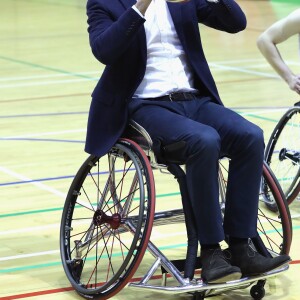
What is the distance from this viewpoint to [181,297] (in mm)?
3572

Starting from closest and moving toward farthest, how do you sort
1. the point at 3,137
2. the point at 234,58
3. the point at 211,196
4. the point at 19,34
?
the point at 211,196, the point at 3,137, the point at 234,58, the point at 19,34

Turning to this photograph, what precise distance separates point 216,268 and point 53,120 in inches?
153

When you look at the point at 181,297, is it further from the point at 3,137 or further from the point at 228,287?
the point at 3,137

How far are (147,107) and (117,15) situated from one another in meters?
0.36

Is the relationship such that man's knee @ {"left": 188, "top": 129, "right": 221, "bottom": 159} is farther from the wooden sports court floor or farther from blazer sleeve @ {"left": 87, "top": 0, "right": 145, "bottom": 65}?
the wooden sports court floor

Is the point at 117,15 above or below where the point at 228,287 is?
above

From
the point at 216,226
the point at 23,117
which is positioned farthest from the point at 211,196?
the point at 23,117

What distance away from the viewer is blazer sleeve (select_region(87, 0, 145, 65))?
3.36 metres

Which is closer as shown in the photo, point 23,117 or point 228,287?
point 228,287

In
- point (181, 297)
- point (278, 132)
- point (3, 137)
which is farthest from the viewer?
point (3, 137)

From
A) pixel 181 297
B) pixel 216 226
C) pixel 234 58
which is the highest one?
pixel 216 226

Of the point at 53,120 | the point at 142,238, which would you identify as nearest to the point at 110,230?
the point at 142,238

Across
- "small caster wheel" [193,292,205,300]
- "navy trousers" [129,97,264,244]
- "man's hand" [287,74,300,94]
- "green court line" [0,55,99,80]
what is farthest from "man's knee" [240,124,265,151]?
"green court line" [0,55,99,80]

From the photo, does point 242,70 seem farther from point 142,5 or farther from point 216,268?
point 216,268
